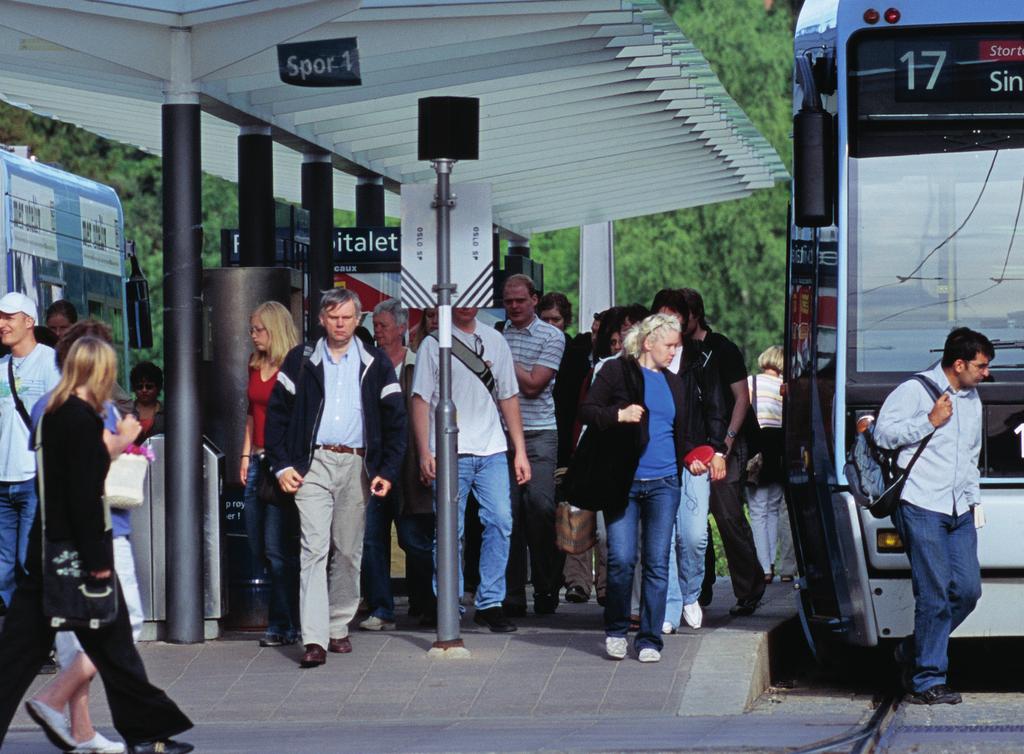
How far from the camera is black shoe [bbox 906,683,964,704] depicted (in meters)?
10.3

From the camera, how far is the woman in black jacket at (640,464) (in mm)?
11016

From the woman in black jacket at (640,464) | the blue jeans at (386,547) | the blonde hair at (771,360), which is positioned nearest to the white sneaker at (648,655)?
the woman in black jacket at (640,464)

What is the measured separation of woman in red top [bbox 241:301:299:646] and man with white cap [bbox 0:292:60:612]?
1.12 m

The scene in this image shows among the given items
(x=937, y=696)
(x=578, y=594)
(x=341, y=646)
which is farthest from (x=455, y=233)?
(x=578, y=594)

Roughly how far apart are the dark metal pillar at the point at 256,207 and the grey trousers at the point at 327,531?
A: 418cm

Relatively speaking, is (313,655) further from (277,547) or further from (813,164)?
(813,164)

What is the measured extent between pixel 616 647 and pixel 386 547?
221 cm

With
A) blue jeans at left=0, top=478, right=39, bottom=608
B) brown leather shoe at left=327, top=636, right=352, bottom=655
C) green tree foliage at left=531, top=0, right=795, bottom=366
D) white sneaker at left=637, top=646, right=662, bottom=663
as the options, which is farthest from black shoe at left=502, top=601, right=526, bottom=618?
green tree foliage at left=531, top=0, right=795, bottom=366

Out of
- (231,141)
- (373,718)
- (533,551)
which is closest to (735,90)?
(231,141)

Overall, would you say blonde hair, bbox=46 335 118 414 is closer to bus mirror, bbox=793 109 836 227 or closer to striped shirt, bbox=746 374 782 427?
bus mirror, bbox=793 109 836 227

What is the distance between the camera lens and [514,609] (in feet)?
44.0

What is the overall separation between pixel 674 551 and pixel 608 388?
1.65 metres

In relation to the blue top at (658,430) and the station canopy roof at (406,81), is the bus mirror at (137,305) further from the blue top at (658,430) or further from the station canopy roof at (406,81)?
the blue top at (658,430)

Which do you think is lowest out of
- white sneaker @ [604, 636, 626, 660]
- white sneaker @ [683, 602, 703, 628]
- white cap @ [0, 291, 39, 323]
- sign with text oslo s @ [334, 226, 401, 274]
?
white sneaker @ [683, 602, 703, 628]
